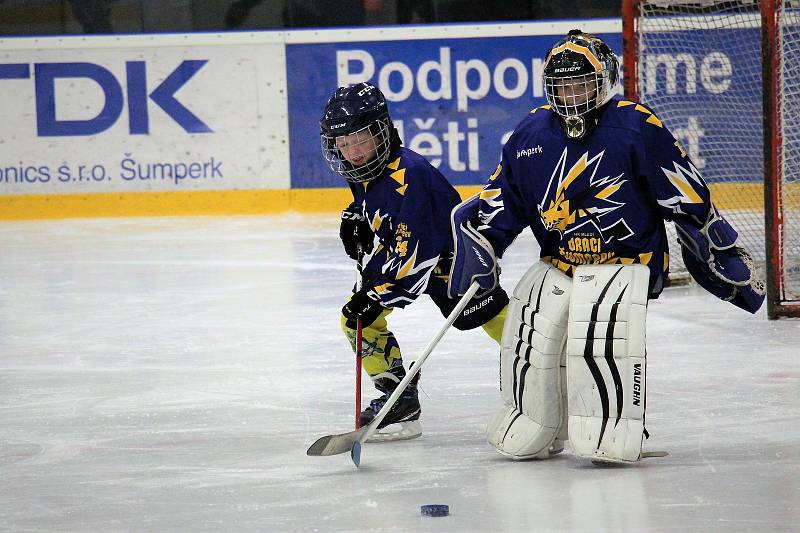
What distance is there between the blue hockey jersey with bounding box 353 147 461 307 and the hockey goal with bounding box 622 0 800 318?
221cm

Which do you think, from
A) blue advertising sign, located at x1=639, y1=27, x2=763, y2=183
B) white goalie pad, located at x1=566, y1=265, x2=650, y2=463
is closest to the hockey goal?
blue advertising sign, located at x1=639, y1=27, x2=763, y2=183

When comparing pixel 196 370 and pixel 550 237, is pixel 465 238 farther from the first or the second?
pixel 196 370

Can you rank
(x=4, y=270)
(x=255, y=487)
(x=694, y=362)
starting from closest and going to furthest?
(x=255, y=487)
(x=694, y=362)
(x=4, y=270)

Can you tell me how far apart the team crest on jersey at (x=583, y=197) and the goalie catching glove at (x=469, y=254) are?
215 millimetres

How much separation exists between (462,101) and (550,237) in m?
7.44

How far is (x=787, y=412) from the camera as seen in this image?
3348 mm

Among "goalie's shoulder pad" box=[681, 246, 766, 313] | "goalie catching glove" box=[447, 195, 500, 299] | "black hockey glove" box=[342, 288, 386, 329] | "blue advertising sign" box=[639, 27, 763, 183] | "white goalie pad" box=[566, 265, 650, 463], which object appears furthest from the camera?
"blue advertising sign" box=[639, 27, 763, 183]

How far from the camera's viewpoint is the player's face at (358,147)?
10.1 feet

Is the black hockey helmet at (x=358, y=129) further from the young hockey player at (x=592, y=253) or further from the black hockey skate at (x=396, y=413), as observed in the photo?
the black hockey skate at (x=396, y=413)

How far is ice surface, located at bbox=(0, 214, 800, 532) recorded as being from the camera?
8.19ft

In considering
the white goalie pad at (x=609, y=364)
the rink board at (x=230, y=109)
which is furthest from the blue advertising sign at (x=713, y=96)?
the white goalie pad at (x=609, y=364)

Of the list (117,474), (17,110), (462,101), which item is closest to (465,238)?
(117,474)

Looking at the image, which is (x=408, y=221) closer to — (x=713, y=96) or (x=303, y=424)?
(x=303, y=424)

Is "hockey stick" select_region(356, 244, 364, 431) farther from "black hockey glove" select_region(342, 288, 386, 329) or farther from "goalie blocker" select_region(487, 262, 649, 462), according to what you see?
"goalie blocker" select_region(487, 262, 649, 462)
